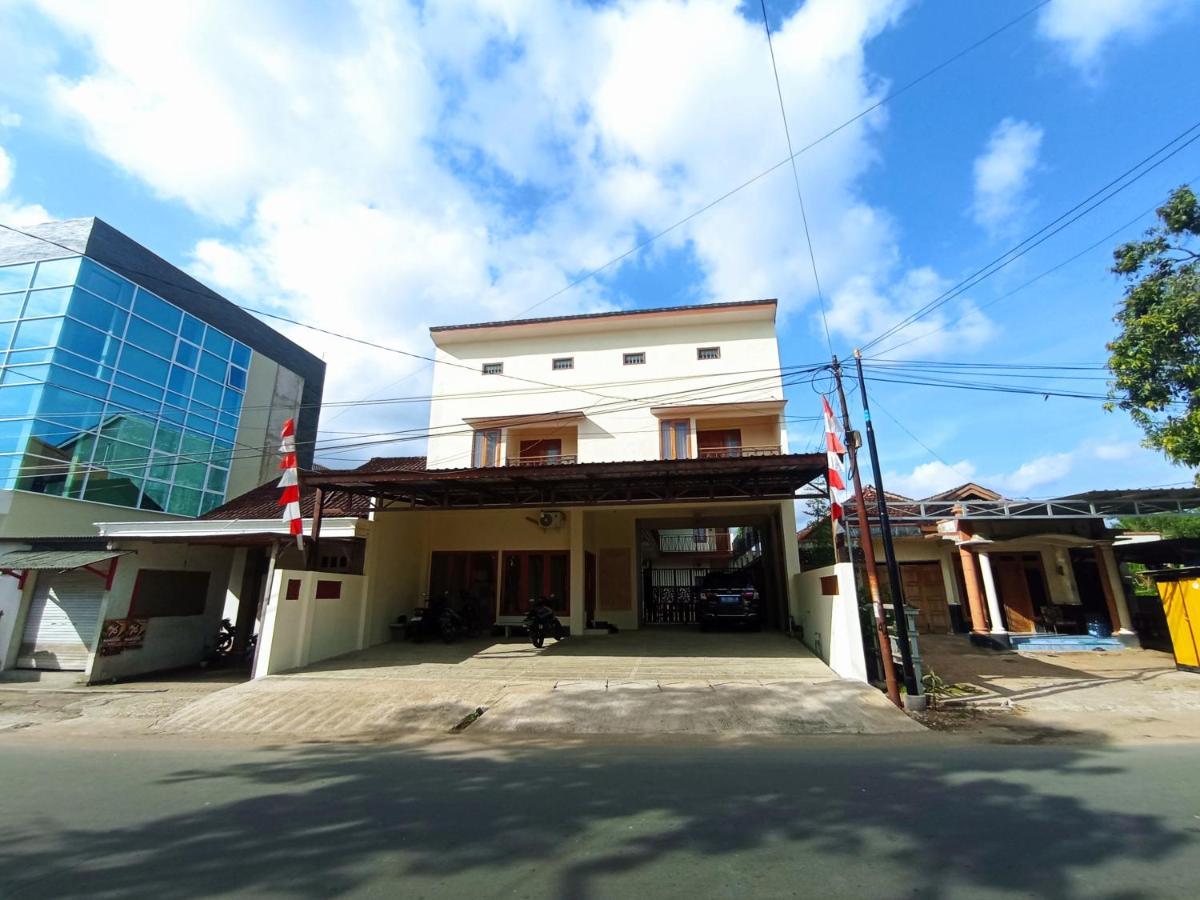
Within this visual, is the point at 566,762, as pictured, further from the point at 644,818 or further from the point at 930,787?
the point at 930,787

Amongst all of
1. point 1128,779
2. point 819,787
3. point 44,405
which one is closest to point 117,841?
point 819,787

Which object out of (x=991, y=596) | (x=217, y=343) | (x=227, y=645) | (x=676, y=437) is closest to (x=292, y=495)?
(x=227, y=645)

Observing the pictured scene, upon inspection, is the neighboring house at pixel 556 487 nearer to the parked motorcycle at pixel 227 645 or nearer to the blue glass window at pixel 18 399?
the parked motorcycle at pixel 227 645

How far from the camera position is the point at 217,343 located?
2355cm

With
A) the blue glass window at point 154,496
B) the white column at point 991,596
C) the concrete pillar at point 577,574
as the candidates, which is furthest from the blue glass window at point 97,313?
the white column at point 991,596

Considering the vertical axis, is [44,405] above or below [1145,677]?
above

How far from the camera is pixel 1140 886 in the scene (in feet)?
8.82

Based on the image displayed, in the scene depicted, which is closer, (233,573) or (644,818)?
(644,818)

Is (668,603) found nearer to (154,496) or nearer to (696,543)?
(696,543)

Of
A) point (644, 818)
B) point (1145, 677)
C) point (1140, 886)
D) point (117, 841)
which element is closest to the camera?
point (1140, 886)

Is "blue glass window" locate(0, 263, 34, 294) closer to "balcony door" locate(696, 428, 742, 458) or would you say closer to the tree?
"balcony door" locate(696, 428, 742, 458)

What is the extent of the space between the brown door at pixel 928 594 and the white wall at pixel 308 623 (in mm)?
15126

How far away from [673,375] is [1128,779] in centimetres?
1315

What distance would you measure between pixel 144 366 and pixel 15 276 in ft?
14.4
